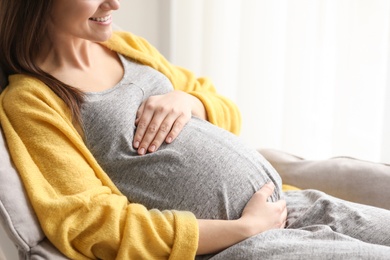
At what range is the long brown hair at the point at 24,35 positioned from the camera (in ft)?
4.94

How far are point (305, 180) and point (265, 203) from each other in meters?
0.42

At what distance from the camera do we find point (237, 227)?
4.43 ft

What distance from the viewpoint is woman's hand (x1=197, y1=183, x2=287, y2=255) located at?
4.40 feet

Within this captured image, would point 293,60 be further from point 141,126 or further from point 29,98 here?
point 29,98

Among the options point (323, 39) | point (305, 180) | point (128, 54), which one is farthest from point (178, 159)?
point (323, 39)

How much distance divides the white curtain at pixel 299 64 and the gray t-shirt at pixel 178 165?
804 millimetres

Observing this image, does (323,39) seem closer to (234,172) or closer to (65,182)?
(234,172)

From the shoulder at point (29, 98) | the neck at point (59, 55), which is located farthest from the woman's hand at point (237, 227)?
the neck at point (59, 55)

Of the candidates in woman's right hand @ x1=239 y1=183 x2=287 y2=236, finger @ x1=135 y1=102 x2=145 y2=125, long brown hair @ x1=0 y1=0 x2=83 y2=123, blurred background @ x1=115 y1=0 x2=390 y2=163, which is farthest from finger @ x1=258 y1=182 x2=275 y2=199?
blurred background @ x1=115 y1=0 x2=390 y2=163

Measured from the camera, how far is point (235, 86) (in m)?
2.56

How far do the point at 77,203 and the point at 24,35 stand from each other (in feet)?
1.41

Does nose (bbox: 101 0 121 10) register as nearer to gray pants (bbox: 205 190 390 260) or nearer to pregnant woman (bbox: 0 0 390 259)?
pregnant woman (bbox: 0 0 390 259)

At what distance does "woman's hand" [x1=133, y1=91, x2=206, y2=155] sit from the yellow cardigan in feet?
0.39

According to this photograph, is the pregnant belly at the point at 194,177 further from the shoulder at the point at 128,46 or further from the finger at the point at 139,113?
the shoulder at the point at 128,46
